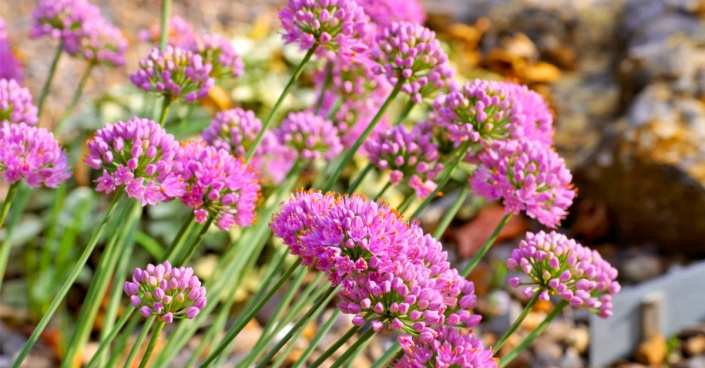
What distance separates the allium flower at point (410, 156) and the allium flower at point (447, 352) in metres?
0.39

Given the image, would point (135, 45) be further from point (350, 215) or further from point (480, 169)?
point (350, 215)

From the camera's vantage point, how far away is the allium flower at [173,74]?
1437 millimetres

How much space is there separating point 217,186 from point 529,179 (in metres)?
0.54

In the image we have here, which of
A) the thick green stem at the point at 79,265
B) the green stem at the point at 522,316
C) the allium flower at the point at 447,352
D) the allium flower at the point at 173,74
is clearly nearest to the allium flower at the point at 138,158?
the thick green stem at the point at 79,265

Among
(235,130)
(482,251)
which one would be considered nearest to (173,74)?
(235,130)

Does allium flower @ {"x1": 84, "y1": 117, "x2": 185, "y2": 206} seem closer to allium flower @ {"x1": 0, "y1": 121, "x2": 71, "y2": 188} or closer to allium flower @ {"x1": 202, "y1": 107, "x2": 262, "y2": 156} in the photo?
allium flower @ {"x1": 0, "y1": 121, "x2": 71, "y2": 188}

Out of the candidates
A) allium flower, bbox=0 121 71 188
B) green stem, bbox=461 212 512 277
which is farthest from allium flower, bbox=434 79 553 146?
allium flower, bbox=0 121 71 188

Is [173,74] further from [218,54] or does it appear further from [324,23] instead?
[324,23]

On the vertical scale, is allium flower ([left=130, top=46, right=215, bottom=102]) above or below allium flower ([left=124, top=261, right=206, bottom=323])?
above

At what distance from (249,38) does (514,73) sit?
5.33 ft

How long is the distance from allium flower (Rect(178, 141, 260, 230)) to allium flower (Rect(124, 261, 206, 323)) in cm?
20

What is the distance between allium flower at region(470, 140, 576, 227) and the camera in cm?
134

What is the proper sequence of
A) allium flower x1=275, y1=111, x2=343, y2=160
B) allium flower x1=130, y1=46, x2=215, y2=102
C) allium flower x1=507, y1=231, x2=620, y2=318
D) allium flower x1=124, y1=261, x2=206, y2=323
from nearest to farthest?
allium flower x1=124, y1=261, x2=206, y2=323 < allium flower x1=507, y1=231, x2=620, y2=318 < allium flower x1=130, y1=46, x2=215, y2=102 < allium flower x1=275, y1=111, x2=343, y2=160

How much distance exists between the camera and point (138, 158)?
1122 millimetres
